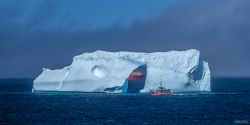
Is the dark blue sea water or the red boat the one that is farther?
the red boat

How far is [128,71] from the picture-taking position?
36.7 metres

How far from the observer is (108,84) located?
1393 inches

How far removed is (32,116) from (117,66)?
1482 cm

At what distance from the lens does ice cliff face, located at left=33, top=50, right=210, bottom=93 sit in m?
36.4

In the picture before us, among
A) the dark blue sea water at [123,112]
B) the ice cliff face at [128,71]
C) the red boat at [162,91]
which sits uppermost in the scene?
the ice cliff face at [128,71]

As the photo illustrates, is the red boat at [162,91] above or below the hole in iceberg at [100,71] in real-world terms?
below

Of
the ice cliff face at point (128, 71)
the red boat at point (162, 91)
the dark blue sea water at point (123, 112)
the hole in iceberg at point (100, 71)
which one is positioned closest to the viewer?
the dark blue sea water at point (123, 112)

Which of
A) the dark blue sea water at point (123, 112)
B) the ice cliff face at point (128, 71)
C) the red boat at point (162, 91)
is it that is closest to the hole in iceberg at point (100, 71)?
the ice cliff face at point (128, 71)

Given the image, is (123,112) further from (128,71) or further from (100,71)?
(100,71)

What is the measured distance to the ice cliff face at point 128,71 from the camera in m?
36.4

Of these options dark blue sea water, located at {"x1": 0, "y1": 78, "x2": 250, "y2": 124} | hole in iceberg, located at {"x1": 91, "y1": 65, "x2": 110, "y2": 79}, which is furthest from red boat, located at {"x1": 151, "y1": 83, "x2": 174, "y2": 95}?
hole in iceberg, located at {"x1": 91, "y1": 65, "x2": 110, "y2": 79}

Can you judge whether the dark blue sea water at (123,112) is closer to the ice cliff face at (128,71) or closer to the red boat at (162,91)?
the red boat at (162,91)

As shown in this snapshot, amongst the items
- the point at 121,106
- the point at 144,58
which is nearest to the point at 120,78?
the point at 144,58

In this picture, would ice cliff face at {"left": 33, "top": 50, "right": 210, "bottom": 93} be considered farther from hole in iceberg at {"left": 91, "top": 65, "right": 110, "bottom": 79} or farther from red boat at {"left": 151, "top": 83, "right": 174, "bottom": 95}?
red boat at {"left": 151, "top": 83, "right": 174, "bottom": 95}
